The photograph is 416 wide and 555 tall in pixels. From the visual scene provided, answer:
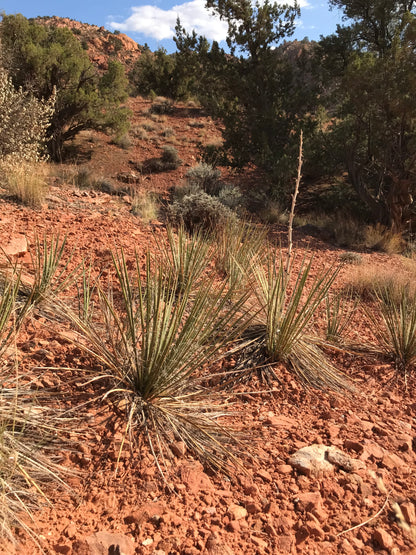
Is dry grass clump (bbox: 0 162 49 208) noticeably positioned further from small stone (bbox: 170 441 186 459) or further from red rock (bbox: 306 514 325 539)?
red rock (bbox: 306 514 325 539)

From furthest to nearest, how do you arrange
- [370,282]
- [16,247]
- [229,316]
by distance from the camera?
[370,282] < [16,247] < [229,316]

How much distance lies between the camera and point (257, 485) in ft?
5.99

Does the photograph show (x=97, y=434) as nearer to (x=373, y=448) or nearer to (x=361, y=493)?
(x=361, y=493)

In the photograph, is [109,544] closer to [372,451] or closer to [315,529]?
[315,529]

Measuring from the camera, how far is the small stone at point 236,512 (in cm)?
164

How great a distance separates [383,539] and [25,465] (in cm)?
142

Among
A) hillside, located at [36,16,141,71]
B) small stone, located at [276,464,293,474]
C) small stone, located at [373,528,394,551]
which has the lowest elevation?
small stone, located at [276,464,293,474]

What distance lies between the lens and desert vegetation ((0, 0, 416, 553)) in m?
1.71

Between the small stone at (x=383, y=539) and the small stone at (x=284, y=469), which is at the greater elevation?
the small stone at (x=383, y=539)

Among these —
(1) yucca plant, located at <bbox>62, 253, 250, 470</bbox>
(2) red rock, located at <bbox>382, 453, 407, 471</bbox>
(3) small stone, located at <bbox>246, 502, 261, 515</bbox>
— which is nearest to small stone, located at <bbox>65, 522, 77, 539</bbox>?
(1) yucca plant, located at <bbox>62, 253, 250, 470</bbox>

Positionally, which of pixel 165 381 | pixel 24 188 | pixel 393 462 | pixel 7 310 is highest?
pixel 24 188

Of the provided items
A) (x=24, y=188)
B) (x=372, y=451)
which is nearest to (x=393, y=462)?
(x=372, y=451)

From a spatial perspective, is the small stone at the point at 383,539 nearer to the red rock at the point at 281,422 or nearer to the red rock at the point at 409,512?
the red rock at the point at 409,512

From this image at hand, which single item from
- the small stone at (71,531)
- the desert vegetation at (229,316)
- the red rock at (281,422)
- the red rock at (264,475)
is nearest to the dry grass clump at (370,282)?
the desert vegetation at (229,316)
